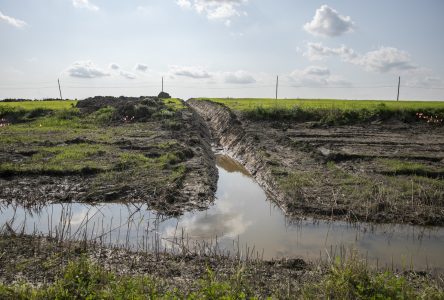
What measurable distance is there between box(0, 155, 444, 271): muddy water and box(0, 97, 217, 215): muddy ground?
546 mm

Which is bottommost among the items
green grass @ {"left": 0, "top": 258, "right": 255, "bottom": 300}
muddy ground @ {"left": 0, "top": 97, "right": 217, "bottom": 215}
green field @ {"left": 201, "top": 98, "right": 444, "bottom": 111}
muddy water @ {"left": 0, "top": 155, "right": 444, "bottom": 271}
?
muddy water @ {"left": 0, "top": 155, "right": 444, "bottom": 271}

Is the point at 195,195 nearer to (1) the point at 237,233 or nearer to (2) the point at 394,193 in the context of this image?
(1) the point at 237,233

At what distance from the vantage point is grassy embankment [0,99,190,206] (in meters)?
11.9

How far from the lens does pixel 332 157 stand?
1430cm

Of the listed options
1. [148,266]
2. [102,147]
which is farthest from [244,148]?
[148,266]

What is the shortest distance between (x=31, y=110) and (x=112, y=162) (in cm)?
1779

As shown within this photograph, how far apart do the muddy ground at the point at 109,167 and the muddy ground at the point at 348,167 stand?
231 centimetres

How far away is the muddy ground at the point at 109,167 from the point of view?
33.7 ft

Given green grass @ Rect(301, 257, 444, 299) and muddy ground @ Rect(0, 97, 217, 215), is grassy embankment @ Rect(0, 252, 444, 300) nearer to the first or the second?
green grass @ Rect(301, 257, 444, 299)

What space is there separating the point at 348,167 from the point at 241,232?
19.6 ft

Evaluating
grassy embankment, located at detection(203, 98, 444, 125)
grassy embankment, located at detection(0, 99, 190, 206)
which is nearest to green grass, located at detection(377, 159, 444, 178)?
grassy embankment, located at detection(0, 99, 190, 206)

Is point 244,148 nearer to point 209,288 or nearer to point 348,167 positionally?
point 348,167

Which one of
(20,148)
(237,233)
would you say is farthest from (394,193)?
(20,148)

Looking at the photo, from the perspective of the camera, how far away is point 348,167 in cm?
1313
